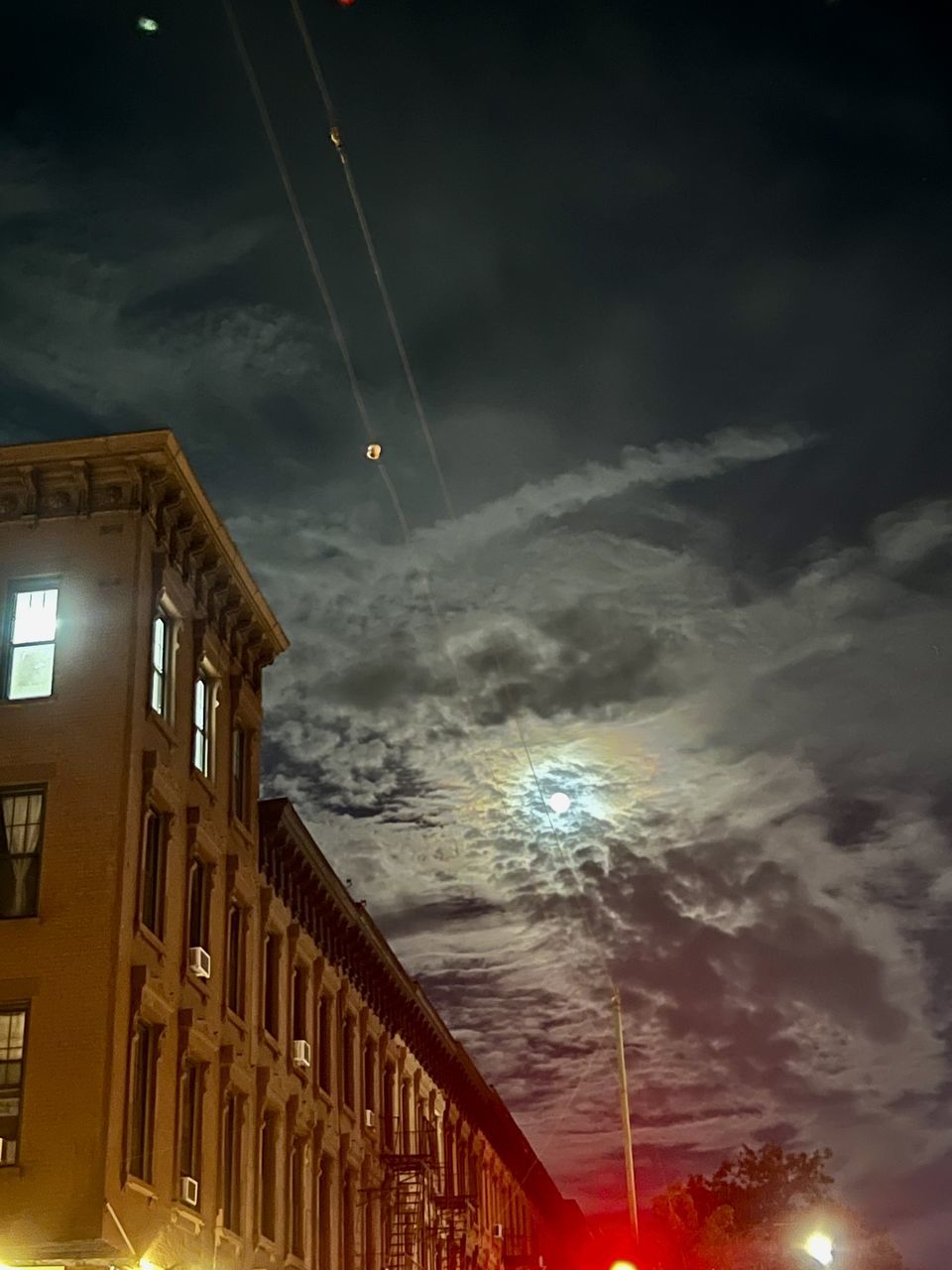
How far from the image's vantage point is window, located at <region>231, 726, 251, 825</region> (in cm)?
2975

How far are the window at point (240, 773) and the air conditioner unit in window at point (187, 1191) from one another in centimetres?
746

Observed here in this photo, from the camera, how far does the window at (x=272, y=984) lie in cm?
3036

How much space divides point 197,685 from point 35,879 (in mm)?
6200

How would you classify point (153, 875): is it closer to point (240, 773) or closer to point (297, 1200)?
point (240, 773)

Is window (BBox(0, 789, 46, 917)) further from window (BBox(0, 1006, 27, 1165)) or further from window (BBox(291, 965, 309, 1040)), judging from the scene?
window (BBox(291, 965, 309, 1040))

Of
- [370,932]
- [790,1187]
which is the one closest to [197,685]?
[370,932]

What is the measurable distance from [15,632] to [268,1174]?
11551mm

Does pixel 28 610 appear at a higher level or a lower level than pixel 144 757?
higher

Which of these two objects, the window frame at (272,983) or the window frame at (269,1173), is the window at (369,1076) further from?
the window frame at (269,1173)

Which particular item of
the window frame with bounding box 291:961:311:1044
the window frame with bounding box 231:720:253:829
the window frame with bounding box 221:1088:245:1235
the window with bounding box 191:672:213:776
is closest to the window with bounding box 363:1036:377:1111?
the window frame with bounding box 291:961:311:1044

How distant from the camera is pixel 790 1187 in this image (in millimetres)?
113750

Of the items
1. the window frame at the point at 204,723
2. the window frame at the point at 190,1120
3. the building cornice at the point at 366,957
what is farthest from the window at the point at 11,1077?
the building cornice at the point at 366,957

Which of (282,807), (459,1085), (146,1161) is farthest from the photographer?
(459,1085)

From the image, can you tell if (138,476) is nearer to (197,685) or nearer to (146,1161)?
(197,685)
